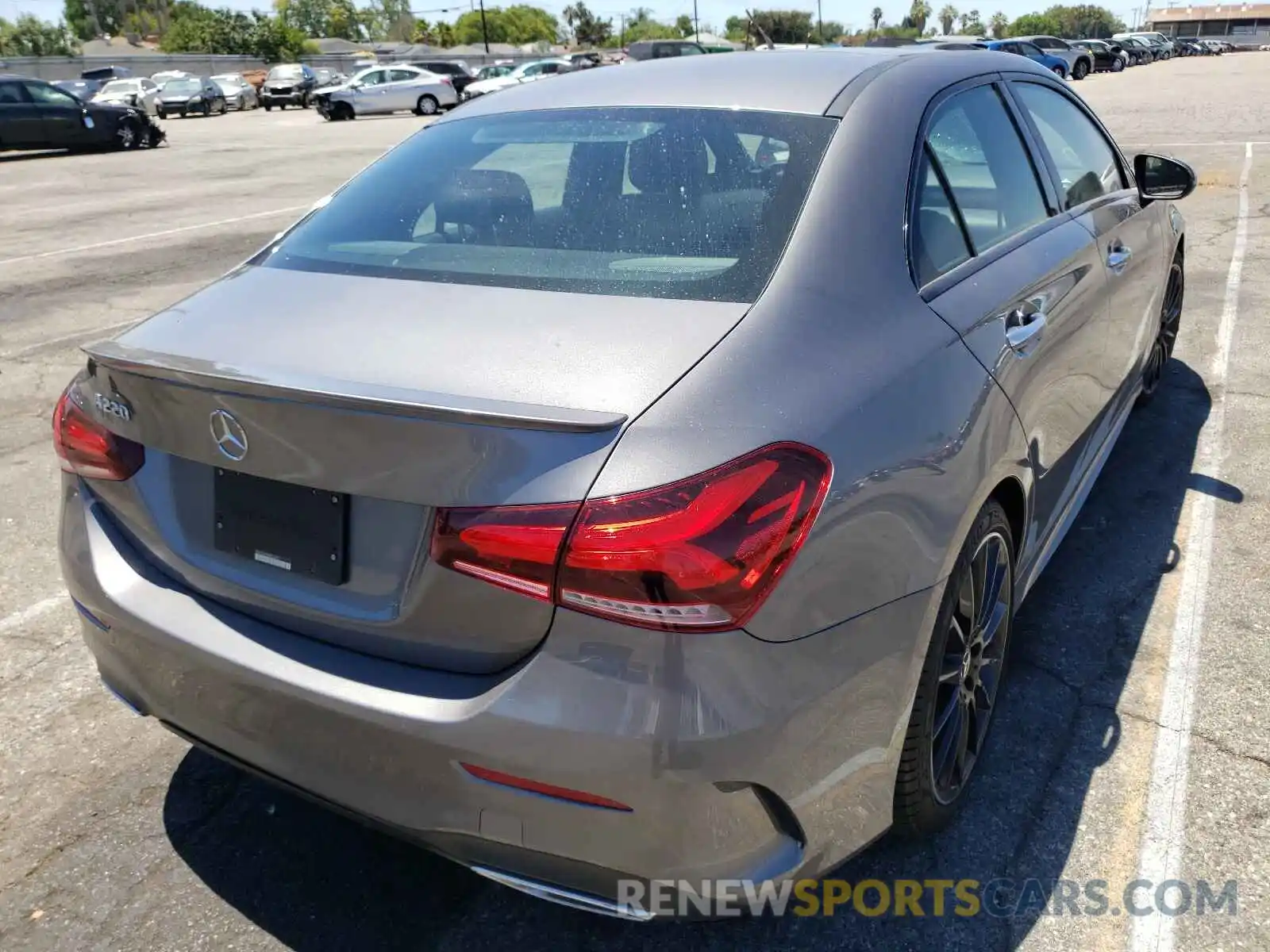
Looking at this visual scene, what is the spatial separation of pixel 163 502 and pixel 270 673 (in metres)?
0.48

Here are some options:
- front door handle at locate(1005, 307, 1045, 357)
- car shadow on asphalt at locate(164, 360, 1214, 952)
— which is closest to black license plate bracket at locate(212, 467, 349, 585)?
car shadow on asphalt at locate(164, 360, 1214, 952)

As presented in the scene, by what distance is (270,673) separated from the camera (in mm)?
2018

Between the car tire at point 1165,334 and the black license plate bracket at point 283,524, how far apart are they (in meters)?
4.02

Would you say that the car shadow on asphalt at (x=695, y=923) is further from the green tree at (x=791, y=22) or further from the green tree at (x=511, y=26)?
the green tree at (x=511, y=26)

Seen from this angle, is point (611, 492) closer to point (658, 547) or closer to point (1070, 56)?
point (658, 547)

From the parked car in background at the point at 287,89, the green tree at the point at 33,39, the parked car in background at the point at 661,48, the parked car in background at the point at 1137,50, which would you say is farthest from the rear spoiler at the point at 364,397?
the green tree at the point at 33,39

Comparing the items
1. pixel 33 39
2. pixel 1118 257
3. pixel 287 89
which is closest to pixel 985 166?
pixel 1118 257

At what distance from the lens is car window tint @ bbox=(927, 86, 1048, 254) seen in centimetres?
279

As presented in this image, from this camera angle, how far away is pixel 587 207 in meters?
2.55

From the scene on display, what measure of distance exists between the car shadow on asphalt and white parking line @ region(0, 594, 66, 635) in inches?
46.9

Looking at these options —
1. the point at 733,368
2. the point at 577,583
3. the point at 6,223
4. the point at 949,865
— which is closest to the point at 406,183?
the point at 733,368

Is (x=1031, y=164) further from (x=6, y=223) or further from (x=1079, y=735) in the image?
(x=6, y=223)

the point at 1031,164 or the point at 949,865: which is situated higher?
the point at 1031,164

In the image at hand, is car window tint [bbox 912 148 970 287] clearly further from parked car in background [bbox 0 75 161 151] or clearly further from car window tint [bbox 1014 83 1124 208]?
parked car in background [bbox 0 75 161 151]
